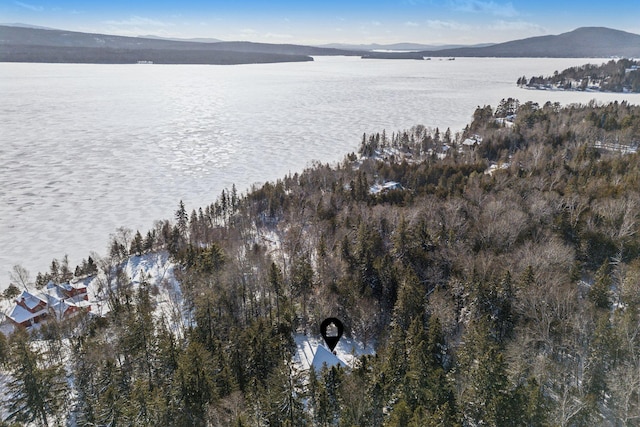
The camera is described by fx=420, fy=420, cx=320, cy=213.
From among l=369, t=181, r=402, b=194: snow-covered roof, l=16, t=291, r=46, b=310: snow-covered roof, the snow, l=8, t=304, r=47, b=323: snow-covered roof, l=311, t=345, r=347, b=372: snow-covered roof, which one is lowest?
the snow

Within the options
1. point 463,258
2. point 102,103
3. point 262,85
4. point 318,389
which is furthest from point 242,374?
point 262,85

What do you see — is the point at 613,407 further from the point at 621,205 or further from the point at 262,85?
the point at 262,85

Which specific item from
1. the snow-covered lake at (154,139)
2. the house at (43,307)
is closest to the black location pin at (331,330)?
the house at (43,307)

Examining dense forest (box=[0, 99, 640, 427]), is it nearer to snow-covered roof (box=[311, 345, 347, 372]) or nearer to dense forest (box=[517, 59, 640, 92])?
snow-covered roof (box=[311, 345, 347, 372])

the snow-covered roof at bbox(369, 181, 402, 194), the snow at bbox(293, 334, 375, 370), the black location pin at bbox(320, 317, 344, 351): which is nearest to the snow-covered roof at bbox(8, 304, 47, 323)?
the snow at bbox(293, 334, 375, 370)

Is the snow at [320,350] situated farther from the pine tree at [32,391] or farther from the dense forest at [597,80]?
the dense forest at [597,80]

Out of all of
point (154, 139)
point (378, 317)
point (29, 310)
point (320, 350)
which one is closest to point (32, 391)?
point (29, 310)

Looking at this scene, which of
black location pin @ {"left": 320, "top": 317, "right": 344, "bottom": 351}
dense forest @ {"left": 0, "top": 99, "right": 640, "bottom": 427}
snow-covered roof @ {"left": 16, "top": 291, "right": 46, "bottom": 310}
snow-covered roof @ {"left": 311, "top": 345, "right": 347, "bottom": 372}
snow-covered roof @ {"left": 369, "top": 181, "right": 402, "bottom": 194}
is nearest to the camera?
dense forest @ {"left": 0, "top": 99, "right": 640, "bottom": 427}
